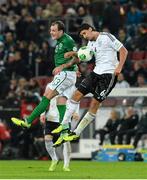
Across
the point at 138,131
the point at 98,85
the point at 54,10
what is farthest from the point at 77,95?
the point at 54,10

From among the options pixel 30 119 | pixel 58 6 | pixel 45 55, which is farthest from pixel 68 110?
pixel 58 6

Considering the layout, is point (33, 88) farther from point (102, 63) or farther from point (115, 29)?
point (102, 63)

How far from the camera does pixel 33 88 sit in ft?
94.3

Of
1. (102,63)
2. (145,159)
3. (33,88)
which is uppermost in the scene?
(102,63)

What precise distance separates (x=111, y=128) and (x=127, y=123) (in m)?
0.53

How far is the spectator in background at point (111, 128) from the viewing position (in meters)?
26.8

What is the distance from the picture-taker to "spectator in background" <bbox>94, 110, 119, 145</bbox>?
87.8 ft

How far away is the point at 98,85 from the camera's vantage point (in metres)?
17.8

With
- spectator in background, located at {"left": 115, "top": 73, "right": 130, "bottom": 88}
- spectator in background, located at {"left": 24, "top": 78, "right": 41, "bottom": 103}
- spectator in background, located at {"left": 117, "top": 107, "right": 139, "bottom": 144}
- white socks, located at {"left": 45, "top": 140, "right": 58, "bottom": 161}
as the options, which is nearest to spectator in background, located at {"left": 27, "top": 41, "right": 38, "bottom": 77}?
spectator in background, located at {"left": 24, "top": 78, "right": 41, "bottom": 103}

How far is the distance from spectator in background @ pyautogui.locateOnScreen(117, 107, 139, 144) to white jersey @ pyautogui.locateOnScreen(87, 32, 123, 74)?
29.0ft

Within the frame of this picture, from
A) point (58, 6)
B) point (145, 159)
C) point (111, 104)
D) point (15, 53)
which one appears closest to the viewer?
point (145, 159)

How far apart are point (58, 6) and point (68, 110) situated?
15.8 m

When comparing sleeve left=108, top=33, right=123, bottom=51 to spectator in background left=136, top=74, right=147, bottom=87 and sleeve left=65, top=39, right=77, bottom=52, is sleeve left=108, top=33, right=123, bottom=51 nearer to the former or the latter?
sleeve left=65, top=39, right=77, bottom=52

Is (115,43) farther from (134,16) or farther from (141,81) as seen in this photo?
(134,16)
